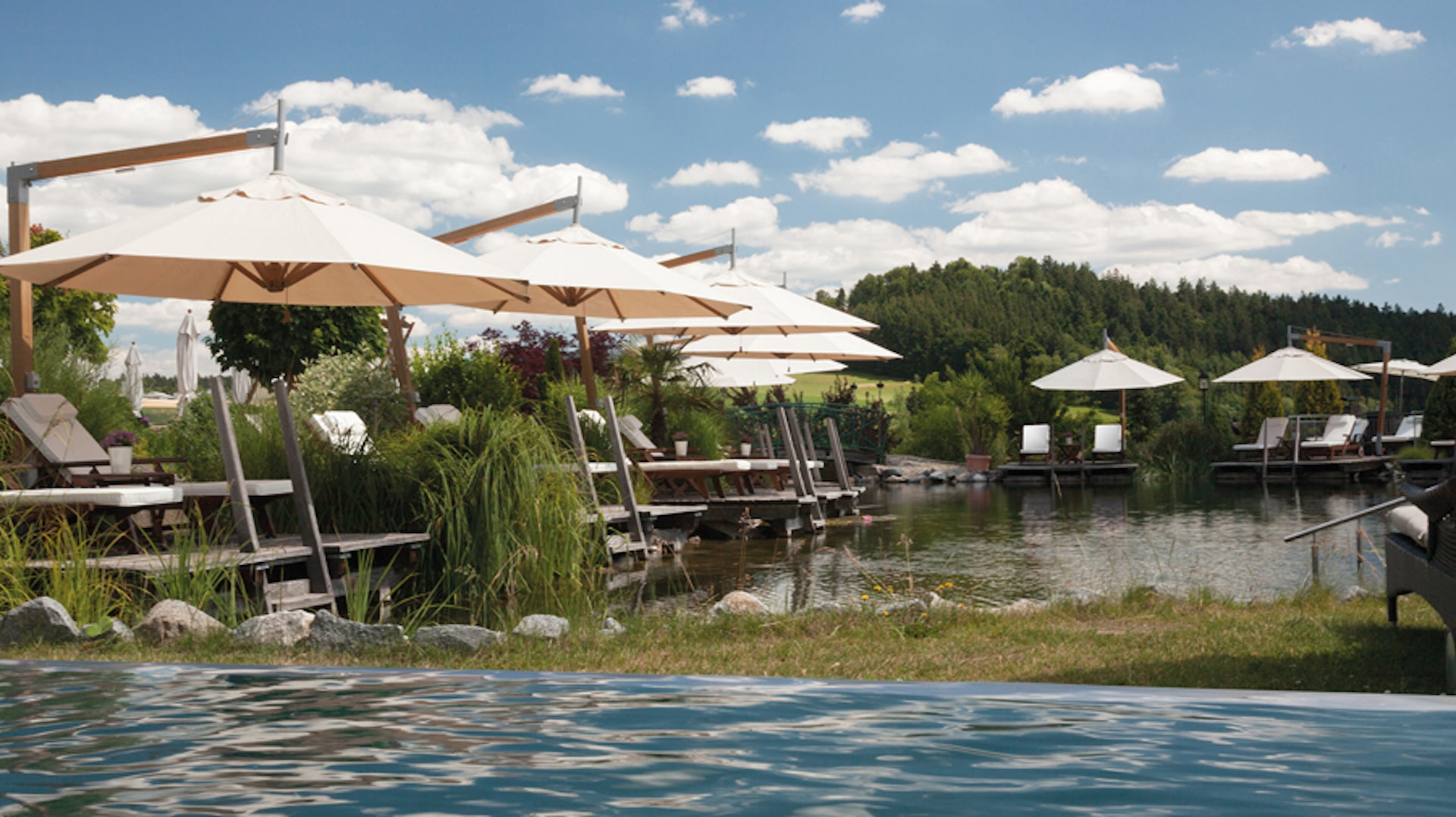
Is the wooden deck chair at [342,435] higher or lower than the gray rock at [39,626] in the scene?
higher

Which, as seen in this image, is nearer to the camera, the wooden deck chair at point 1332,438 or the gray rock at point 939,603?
the gray rock at point 939,603

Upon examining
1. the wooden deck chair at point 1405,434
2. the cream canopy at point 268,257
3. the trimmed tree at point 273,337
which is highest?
the trimmed tree at point 273,337

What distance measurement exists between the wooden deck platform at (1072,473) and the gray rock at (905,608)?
16881 mm

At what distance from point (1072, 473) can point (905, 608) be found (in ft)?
58.0

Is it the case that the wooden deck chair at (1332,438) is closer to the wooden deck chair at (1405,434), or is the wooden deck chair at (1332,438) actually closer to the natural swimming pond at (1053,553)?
the wooden deck chair at (1405,434)

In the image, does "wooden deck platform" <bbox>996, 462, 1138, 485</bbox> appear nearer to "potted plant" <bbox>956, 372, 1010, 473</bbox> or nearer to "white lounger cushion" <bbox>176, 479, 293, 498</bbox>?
"potted plant" <bbox>956, 372, 1010, 473</bbox>

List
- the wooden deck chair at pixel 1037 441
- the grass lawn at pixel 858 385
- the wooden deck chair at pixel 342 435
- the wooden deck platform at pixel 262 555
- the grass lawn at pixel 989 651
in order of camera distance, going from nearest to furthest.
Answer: the grass lawn at pixel 989 651 < the wooden deck platform at pixel 262 555 < the wooden deck chair at pixel 342 435 < the wooden deck chair at pixel 1037 441 < the grass lawn at pixel 858 385

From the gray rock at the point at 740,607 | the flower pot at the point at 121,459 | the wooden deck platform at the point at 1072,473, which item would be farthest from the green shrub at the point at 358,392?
the wooden deck platform at the point at 1072,473

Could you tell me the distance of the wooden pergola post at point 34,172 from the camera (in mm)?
8883

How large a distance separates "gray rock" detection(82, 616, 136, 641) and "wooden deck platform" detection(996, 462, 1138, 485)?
1885cm

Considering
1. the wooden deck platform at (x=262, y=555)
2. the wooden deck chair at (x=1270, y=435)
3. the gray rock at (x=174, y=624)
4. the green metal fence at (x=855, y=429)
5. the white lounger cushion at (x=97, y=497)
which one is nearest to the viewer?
the gray rock at (x=174, y=624)

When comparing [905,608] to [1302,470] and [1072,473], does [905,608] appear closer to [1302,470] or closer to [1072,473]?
[1072,473]

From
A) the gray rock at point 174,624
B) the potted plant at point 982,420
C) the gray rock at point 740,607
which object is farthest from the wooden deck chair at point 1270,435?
the gray rock at point 174,624

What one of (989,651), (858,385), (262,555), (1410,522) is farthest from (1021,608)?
(858,385)
